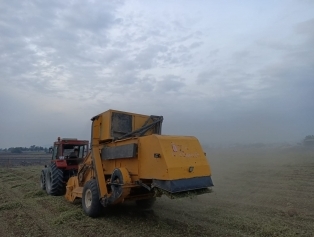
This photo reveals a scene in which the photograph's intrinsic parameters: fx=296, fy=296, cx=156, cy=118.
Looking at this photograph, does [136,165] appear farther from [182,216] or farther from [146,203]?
[146,203]

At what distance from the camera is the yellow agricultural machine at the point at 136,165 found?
6.68 m

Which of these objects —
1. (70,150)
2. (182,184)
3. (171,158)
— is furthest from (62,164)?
(182,184)

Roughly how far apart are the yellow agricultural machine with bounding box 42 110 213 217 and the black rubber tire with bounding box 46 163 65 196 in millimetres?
2512

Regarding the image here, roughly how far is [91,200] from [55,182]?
4.44 meters

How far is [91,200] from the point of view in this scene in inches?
331

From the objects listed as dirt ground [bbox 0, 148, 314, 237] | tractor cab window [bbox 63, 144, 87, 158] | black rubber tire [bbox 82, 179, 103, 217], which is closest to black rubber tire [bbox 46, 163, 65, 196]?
dirt ground [bbox 0, 148, 314, 237]

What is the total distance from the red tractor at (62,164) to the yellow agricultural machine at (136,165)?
2.58m

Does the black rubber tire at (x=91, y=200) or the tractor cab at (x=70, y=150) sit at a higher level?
the tractor cab at (x=70, y=150)

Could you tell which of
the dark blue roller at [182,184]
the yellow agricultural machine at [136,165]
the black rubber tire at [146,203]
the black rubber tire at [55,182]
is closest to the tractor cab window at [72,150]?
the black rubber tire at [55,182]

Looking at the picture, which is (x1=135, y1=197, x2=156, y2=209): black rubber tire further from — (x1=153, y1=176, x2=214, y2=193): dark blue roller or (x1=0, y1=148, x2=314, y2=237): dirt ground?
(x1=153, y1=176, x2=214, y2=193): dark blue roller

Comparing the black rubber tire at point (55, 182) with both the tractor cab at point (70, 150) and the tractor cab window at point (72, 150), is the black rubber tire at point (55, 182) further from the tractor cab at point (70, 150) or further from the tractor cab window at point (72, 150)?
the tractor cab window at point (72, 150)

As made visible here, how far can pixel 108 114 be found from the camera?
28.6 ft

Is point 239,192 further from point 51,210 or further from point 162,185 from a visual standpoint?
point 51,210

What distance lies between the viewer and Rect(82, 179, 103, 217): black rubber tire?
8.26 meters
